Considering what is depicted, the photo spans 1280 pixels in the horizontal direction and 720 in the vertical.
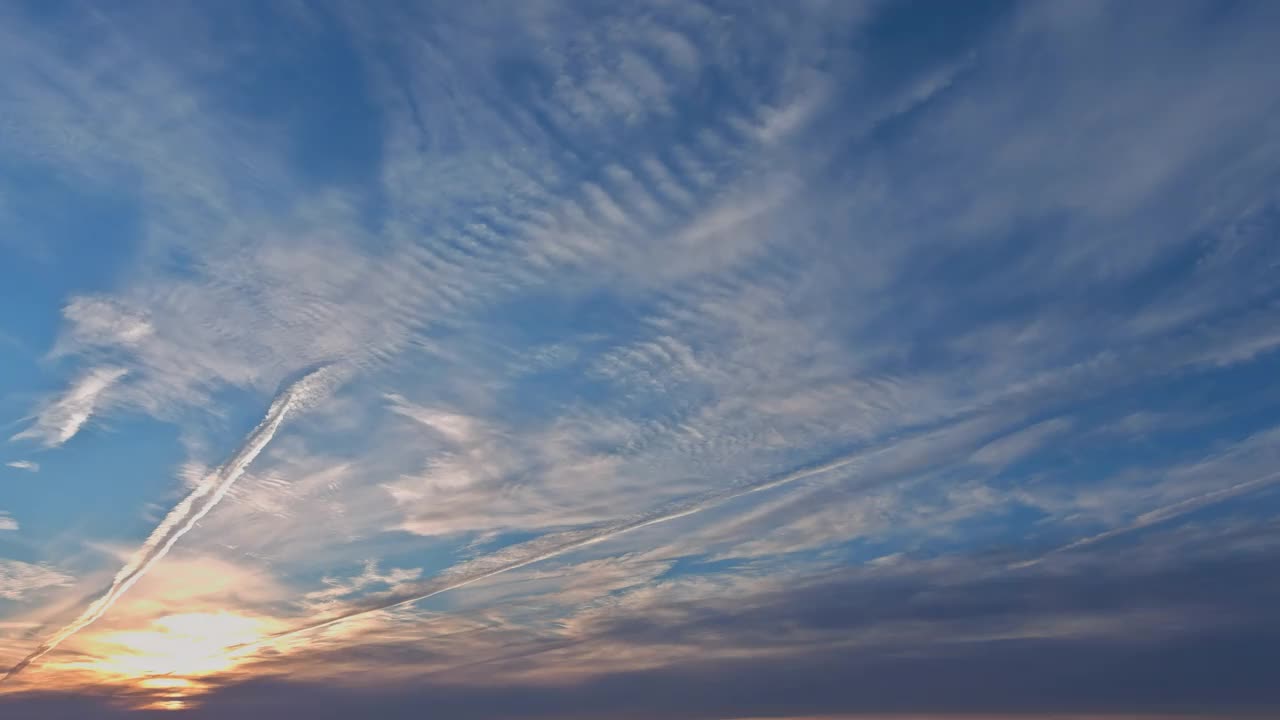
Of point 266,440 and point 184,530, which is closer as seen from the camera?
point 266,440

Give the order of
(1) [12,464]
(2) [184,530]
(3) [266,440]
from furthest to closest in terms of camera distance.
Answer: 1. (2) [184,530]
2. (3) [266,440]
3. (1) [12,464]

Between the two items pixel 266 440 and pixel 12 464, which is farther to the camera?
pixel 266 440

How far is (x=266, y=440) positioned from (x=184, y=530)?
17522mm

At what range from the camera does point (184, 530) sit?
265ft

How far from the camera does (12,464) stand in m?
65.1

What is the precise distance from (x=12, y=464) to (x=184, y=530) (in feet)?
62.8

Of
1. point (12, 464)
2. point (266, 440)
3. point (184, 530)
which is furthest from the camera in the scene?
point (184, 530)

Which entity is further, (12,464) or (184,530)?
(184,530)

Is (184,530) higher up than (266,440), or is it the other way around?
(266,440)

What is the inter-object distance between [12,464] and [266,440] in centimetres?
2011
